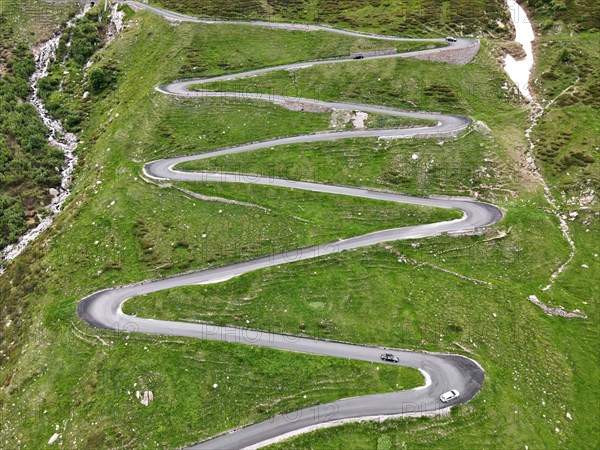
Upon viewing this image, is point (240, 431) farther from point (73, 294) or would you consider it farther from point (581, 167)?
point (581, 167)

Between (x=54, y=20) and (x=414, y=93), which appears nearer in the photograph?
(x=414, y=93)

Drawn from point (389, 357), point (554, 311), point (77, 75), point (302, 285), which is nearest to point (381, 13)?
point (77, 75)

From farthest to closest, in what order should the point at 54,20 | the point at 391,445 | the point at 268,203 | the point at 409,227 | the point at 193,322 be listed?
the point at 54,20, the point at 268,203, the point at 409,227, the point at 193,322, the point at 391,445

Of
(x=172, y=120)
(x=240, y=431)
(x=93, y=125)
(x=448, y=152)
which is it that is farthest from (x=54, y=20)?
(x=240, y=431)

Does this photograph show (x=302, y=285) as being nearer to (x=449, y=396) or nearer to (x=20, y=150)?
(x=449, y=396)

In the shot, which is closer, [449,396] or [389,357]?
[449,396]

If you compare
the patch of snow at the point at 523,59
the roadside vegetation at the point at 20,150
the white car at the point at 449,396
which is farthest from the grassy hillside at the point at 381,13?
the white car at the point at 449,396
